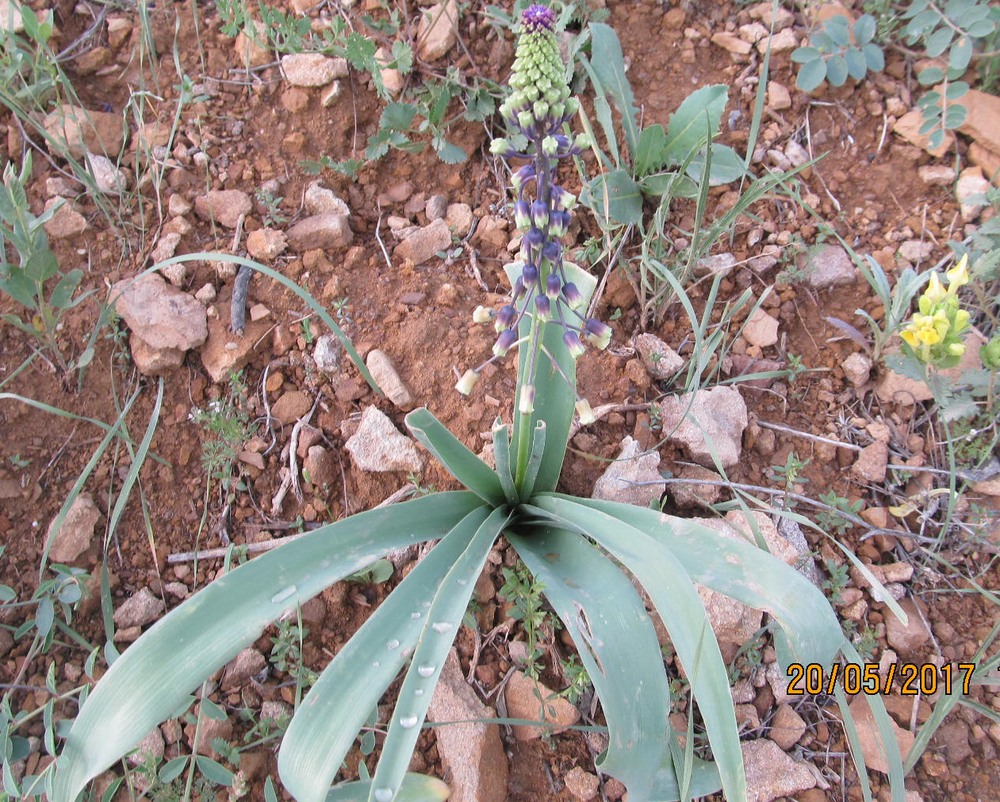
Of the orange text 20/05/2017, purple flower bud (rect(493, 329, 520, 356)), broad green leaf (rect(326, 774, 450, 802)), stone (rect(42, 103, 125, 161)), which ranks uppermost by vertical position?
stone (rect(42, 103, 125, 161))

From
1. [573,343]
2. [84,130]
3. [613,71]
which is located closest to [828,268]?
[613,71]

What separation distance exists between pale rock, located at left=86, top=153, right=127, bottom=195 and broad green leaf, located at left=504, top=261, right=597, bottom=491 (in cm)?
171

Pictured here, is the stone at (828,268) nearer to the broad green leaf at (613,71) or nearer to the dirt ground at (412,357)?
the dirt ground at (412,357)

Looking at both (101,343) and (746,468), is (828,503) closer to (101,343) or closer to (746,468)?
(746,468)

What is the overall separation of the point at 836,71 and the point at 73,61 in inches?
127

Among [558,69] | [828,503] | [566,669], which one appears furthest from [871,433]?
[558,69]

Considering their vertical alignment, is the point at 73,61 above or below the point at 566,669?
above

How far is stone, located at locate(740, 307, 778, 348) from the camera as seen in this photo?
2.67m

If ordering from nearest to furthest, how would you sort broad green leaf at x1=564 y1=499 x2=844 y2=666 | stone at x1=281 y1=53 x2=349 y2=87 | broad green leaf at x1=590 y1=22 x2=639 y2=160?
broad green leaf at x1=564 y1=499 x2=844 y2=666, broad green leaf at x1=590 y1=22 x2=639 y2=160, stone at x1=281 y1=53 x2=349 y2=87

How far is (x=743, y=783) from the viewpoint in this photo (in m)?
1.40

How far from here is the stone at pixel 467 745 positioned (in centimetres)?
191

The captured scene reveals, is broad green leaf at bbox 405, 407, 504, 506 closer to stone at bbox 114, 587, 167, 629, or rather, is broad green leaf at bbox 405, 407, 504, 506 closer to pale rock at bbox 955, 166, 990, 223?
stone at bbox 114, 587, 167, 629

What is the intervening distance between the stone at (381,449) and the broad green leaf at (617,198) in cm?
114

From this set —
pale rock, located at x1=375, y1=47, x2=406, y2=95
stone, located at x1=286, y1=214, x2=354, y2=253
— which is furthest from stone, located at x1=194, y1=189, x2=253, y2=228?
pale rock, located at x1=375, y1=47, x2=406, y2=95
